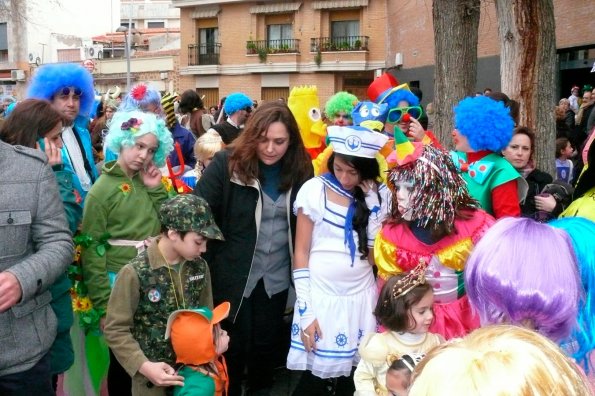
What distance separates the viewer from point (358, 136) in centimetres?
324

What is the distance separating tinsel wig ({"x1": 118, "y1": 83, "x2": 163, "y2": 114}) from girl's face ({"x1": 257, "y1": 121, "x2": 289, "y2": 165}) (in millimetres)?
2356

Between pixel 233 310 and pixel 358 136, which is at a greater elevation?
pixel 358 136

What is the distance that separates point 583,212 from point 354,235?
1.23 m

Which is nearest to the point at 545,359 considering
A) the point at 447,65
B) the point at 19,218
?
the point at 19,218

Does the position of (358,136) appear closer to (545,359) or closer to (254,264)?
(254,264)

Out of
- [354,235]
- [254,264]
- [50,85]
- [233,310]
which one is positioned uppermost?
[50,85]

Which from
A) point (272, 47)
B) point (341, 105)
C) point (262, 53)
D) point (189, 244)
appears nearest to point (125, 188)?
point (189, 244)

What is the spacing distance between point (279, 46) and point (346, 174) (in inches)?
1065

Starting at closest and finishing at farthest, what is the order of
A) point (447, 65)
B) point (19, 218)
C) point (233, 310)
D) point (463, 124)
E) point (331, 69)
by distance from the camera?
point (19, 218) < point (233, 310) < point (463, 124) < point (447, 65) < point (331, 69)

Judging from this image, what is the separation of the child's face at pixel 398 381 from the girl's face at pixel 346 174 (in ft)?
4.04

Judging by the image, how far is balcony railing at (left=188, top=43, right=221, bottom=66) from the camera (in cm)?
3102

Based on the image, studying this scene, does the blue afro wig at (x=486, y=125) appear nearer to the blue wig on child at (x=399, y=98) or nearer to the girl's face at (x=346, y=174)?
the girl's face at (x=346, y=174)

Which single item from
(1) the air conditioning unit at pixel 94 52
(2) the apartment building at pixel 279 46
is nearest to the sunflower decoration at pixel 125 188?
(2) the apartment building at pixel 279 46

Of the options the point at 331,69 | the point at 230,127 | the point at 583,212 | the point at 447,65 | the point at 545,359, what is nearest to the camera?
the point at 545,359
